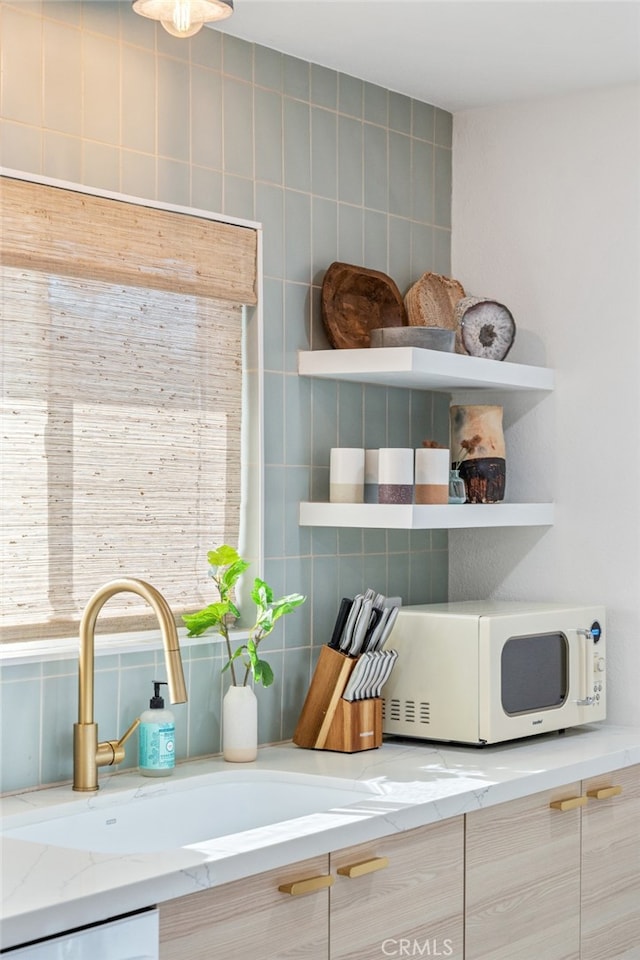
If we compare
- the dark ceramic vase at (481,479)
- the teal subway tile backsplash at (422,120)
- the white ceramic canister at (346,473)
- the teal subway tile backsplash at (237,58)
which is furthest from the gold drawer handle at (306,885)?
the teal subway tile backsplash at (422,120)

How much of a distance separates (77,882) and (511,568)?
175 cm

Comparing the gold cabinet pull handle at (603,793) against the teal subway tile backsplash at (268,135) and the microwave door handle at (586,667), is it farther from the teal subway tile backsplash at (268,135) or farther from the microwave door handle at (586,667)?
the teal subway tile backsplash at (268,135)

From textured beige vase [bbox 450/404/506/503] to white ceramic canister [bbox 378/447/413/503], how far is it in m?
0.32

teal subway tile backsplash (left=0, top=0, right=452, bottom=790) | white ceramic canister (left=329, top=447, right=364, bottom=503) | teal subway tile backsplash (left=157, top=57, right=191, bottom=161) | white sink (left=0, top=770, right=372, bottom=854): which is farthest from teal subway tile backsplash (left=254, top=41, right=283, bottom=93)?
white sink (left=0, top=770, right=372, bottom=854)

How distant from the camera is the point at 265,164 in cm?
271

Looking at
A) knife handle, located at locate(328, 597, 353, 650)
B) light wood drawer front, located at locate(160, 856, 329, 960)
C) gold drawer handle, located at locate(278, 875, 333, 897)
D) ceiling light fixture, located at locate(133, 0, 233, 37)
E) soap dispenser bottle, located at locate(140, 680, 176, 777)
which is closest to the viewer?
light wood drawer front, located at locate(160, 856, 329, 960)

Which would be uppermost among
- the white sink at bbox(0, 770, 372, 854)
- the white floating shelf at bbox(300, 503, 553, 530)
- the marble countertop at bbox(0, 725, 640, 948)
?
the white floating shelf at bbox(300, 503, 553, 530)

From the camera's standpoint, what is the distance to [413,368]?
2.64m

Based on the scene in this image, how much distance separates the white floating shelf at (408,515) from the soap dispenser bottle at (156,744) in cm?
61

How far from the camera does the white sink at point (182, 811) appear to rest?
2.09 meters

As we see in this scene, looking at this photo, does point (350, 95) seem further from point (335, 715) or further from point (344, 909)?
point (344, 909)

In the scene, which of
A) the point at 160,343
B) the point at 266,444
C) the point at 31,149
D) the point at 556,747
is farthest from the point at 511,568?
the point at 31,149

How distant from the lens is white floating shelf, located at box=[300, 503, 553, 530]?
8.70ft

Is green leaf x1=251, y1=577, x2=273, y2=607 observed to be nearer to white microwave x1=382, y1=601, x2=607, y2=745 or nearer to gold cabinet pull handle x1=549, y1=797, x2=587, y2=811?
white microwave x1=382, y1=601, x2=607, y2=745
